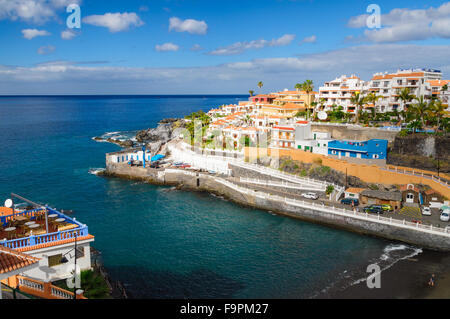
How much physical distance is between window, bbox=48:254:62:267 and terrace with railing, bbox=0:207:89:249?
1.00 meters

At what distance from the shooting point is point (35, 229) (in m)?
21.8

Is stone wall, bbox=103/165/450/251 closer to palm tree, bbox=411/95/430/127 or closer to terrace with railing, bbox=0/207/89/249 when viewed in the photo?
palm tree, bbox=411/95/430/127

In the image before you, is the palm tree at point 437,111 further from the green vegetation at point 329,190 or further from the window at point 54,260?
the window at point 54,260

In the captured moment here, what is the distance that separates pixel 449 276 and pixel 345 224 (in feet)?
39.4

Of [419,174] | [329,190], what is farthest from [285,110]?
[329,190]

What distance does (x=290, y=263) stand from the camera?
3216cm

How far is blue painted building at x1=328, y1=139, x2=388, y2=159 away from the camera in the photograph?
174 ft

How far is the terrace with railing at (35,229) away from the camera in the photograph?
19484 millimetres

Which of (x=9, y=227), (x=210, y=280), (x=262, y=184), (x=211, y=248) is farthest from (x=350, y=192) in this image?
(x=9, y=227)

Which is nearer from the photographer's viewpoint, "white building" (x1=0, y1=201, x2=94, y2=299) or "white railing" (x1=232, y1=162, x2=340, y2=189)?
"white building" (x1=0, y1=201, x2=94, y2=299)

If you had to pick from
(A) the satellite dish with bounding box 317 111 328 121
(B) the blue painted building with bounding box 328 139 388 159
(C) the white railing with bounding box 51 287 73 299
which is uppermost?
(A) the satellite dish with bounding box 317 111 328 121

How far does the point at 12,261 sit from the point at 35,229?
365 inches

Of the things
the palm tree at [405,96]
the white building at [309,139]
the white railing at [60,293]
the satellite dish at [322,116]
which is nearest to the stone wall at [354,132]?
the white building at [309,139]

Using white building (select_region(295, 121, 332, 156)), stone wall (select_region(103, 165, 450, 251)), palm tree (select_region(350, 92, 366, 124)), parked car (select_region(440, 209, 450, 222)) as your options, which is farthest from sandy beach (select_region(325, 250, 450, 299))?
palm tree (select_region(350, 92, 366, 124))
